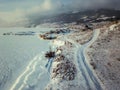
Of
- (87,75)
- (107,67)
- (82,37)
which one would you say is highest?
(82,37)

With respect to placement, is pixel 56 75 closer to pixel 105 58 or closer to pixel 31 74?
pixel 31 74

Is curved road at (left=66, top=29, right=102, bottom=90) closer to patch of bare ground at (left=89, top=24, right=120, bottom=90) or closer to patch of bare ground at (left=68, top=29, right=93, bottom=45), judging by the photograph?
patch of bare ground at (left=89, top=24, right=120, bottom=90)

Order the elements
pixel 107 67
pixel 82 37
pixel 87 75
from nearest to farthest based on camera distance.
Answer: pixel 87 75 → pixel 107 67 → pixel 82 37

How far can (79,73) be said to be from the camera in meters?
33.1

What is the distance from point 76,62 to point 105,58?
5.66m

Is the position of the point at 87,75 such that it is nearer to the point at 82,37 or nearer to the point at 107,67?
the point at 107,67

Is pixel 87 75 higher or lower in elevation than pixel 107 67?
lower

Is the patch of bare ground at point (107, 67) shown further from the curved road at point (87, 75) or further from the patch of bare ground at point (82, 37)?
the patch of bare ground at point (82, 37)

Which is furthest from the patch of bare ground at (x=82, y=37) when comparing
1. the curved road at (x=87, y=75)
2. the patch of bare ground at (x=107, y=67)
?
the curved road at (x=87, y=75)

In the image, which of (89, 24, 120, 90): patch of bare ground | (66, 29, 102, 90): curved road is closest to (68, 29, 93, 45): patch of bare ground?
(89, 24, 120, 90): patch of bare ground

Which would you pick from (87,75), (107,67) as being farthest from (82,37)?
(87,75)

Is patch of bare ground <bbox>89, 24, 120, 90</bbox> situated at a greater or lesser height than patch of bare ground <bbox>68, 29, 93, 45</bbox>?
lesser

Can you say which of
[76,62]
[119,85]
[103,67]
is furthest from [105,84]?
[76,62]

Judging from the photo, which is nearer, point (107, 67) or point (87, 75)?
point (87, 75)
